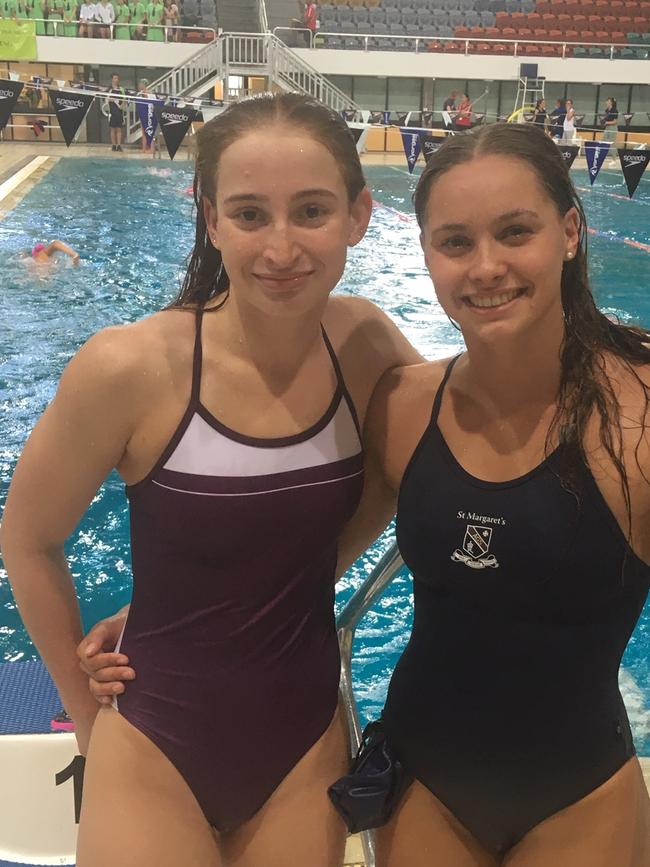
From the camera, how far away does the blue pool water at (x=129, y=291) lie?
374 cm

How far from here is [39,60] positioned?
21.6m

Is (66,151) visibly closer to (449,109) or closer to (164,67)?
(164,67)

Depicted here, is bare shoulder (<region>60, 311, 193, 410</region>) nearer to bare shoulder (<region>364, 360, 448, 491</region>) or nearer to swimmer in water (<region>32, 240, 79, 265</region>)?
bare shoulder (<region>364, 360, 448, 491</region>)

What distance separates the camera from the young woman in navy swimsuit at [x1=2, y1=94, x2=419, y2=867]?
1.36 m

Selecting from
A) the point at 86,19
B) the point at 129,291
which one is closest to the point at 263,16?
the point at 86,19

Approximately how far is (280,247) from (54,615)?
2.51 ft

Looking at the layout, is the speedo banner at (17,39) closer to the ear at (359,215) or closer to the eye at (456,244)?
the ear at (359,215)

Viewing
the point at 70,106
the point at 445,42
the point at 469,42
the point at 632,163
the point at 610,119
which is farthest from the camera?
the point at 445,42

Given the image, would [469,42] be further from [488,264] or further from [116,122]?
[488,264]

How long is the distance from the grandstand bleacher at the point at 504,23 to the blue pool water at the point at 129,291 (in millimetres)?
7670

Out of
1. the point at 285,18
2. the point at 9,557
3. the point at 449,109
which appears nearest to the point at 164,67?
the point at 285,18

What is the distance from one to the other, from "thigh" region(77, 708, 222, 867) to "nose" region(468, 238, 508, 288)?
3.05ft

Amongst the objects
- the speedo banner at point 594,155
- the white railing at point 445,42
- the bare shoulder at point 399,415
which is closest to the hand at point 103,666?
the bare shoulder at point 399,415

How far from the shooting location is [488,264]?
51.7 inches
